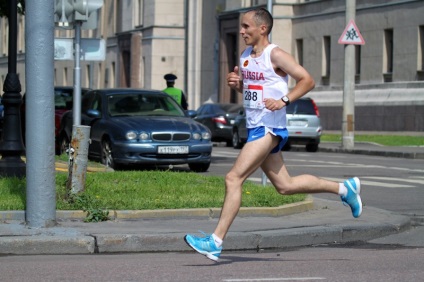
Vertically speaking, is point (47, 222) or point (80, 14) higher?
point (80, 14)

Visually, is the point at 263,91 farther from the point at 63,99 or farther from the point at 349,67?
the point at 349,67

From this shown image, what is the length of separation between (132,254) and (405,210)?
204 inches

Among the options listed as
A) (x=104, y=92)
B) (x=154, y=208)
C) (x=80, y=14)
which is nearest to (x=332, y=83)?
(x=104, y=92)

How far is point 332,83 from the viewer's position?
47562 mm

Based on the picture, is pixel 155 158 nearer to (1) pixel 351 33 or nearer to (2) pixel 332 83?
(1) pixel 351 33

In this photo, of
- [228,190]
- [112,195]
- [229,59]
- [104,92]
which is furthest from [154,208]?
[229,59]

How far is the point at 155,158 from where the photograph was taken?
20.2 m

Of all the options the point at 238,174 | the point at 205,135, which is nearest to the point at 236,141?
the point at 205,135

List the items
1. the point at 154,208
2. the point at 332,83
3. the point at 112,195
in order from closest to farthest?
the point at 154,208 → the point at 112,195 → the point at 332,83

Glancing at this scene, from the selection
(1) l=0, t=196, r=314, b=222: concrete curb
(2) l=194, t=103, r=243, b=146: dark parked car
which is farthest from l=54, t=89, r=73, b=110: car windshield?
(1) l=0, t=196, r=314, b=222: concrete curb

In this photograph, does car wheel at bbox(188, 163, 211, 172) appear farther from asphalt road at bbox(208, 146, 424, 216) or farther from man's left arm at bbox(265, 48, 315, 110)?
man's left arm at bbox(265, 48, 315, 110)

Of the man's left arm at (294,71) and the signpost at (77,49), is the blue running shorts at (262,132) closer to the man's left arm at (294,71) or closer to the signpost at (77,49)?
the man's left arm at (294,71)

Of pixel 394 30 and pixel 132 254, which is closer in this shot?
pixel 132 254

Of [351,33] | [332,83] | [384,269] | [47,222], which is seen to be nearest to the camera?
[384,269]
